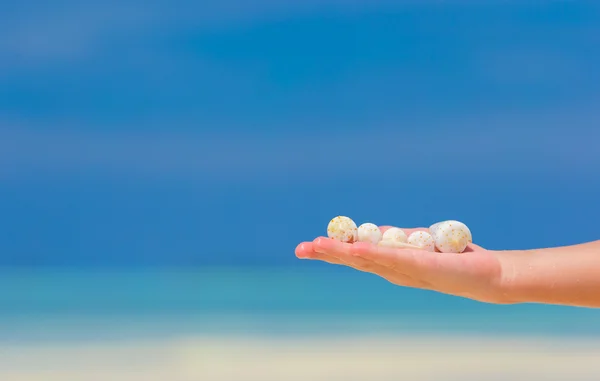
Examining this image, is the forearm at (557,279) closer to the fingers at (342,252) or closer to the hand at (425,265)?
the hand at (425,265)

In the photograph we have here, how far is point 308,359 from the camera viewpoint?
7004 mm

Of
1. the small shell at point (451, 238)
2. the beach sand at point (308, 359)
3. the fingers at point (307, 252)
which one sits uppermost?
the beach sand at point (308, 359)

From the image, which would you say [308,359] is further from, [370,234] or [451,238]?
[451,238]

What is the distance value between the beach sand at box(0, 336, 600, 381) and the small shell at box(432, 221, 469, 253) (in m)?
3.97

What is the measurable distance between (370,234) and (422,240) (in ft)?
0.71

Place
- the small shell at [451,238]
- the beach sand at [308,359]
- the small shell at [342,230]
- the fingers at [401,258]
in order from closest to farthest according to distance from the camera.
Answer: the fingers at [401,258] → the small shell at [451,238] → the small shell at [342,230] → the beach sand at [308,359]

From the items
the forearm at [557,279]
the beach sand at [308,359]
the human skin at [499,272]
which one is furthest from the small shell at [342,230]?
the beach sand at [308,359]

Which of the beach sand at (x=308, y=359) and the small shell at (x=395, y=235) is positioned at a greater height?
the beach sand at (x=308, y=359)

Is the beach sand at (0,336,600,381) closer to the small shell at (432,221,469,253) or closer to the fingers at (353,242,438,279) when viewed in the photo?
the small shell at (432,221,469,253)

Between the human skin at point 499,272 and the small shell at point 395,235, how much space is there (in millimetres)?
376

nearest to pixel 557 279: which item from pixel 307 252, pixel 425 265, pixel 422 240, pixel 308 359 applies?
pixel 425 265

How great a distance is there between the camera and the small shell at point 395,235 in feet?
8.08

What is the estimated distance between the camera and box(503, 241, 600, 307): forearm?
2059 millimetres

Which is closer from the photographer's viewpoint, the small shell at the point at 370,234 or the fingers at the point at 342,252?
the fingers at the point at 342,252
